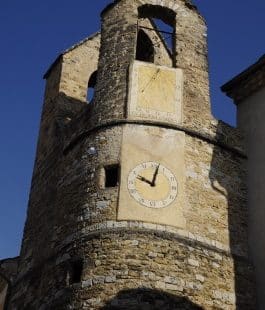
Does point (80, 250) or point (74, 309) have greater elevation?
point (80, 250)

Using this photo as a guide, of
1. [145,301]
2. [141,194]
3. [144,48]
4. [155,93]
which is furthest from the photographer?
[144,48]

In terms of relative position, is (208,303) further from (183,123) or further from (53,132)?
(53,132)

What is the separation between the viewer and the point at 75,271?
10906 mm

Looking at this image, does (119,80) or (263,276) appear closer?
(263,276)

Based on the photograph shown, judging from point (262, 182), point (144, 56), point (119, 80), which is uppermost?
point (144, 56)

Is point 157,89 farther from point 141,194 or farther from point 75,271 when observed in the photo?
point 75,271

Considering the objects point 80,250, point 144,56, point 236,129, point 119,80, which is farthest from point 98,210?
point 144,56

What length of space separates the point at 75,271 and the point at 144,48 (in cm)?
649

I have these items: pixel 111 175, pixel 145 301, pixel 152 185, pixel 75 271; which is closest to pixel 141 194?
pixel 152 185

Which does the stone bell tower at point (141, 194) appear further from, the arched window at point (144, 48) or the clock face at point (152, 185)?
the arched window at point (144, 48)

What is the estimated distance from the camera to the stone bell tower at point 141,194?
34.7 feet

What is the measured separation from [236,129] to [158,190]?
273 cm

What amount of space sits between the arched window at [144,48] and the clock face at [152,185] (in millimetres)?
4432

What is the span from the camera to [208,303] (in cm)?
1060
